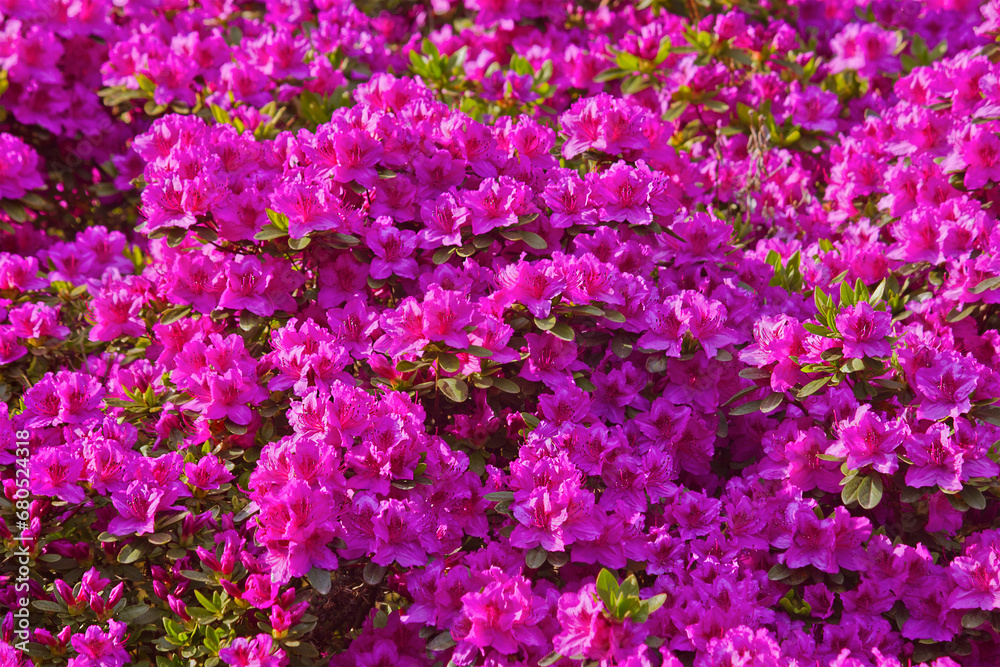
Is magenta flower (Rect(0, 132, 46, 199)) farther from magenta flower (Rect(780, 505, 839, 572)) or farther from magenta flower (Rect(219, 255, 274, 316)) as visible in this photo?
magenta flower (Rect(780, 505, 839, 572))

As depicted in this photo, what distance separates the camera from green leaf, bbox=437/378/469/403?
2.15 meters

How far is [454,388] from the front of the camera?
2.18 metres

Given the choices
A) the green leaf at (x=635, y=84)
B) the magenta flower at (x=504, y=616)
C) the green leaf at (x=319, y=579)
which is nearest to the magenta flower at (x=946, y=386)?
the magenta flower at (x=504, y=616)

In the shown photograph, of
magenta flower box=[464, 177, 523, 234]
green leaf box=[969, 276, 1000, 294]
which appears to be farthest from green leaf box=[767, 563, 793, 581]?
magenta flower box=[464, 177, 523, 234]

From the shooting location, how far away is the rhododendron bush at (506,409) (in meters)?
2.05

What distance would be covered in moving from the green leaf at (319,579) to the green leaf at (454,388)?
50 cm

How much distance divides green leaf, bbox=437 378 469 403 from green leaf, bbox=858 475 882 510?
0.99m

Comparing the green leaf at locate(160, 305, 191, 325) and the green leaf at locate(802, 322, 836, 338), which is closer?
the green leaf at locate(802, 322, 836, 338)

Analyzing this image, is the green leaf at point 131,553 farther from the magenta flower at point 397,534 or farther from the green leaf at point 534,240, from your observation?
the green leaf at point 534,240

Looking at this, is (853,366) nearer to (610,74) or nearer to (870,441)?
(870,441)

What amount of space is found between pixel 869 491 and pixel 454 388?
104 cm

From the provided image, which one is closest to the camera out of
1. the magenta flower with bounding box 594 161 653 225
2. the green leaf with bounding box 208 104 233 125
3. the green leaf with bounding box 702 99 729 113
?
the magenta flower with bounding box 594 161 653 225

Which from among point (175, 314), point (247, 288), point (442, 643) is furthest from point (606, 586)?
point (175, 314)

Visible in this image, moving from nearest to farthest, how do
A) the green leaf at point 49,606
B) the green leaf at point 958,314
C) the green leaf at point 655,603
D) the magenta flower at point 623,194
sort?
the green leaf at point 655,603 → the green leaf at point 49,606 → the magenta flower at point 623,194 → the green leaf at point 958,314
